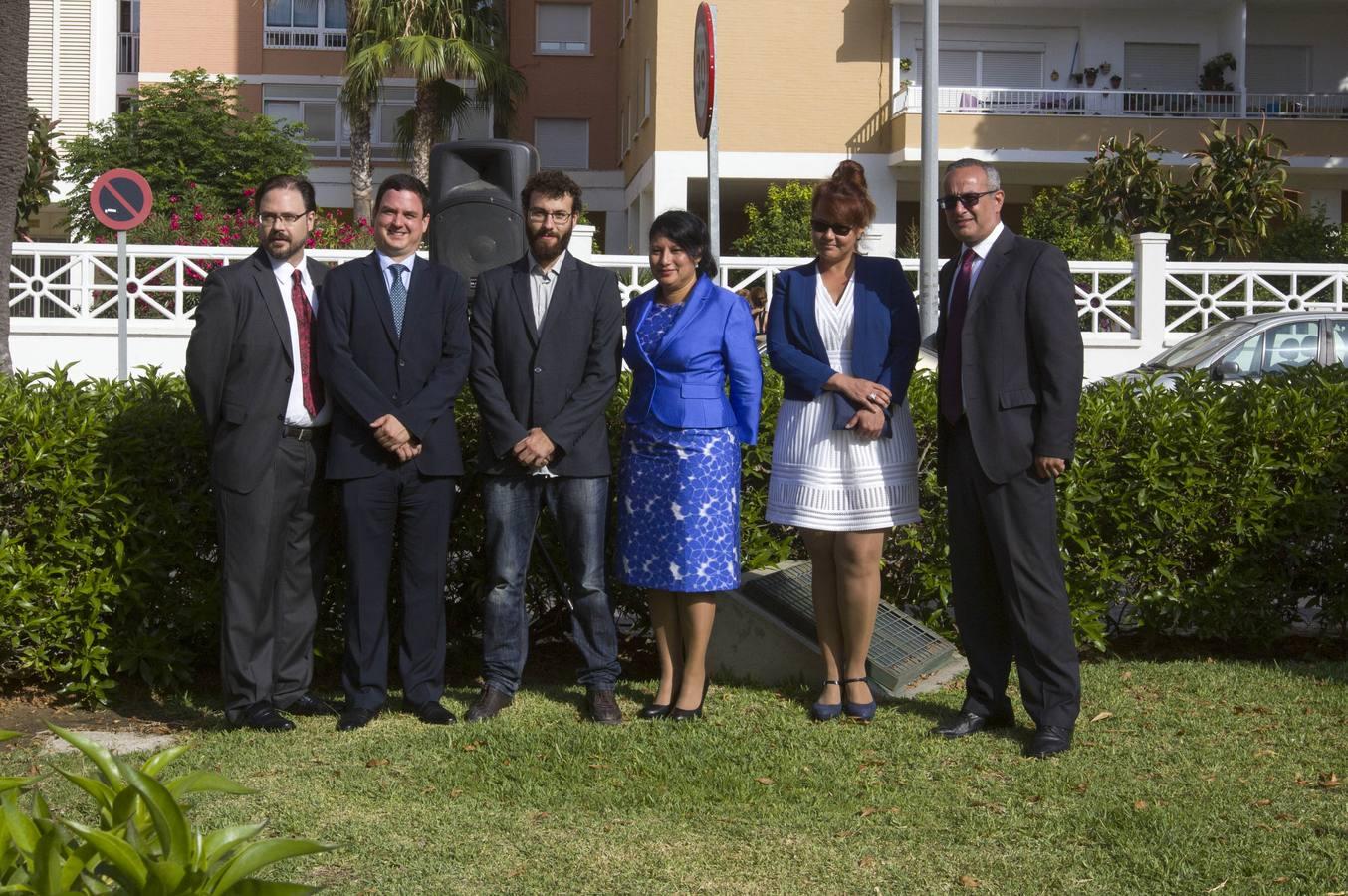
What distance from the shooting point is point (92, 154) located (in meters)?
32.2

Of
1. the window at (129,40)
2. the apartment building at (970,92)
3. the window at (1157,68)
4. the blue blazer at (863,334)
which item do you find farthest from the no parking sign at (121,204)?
the window at (129,40)

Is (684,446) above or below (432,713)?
above

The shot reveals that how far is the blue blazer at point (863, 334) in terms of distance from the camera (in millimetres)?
5699

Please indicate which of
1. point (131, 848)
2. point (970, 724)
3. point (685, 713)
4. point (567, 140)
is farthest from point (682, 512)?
point (567, 140)

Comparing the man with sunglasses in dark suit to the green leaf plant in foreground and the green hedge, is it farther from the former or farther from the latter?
the green leaf plant in foreground

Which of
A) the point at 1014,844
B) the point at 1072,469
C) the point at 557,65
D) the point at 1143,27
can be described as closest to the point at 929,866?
the point at 1014,844

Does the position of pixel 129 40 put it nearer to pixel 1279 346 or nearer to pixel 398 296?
pixel 1279 346

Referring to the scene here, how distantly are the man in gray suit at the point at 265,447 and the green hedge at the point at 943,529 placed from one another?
19.9 inches

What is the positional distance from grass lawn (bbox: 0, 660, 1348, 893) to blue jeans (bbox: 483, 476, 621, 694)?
9.6 inches

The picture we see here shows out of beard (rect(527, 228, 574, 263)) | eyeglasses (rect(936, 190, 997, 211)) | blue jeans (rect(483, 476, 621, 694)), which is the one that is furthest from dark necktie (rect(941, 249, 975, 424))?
beard (rect(527, 228, 574, 263))

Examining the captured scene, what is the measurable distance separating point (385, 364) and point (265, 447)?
1.82 ft

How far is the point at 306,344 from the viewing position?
579 cm

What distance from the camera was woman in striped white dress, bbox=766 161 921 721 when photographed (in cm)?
568

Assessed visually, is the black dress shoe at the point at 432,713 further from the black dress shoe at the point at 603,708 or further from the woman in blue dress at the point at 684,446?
the woman in blue dress at the point at 684,446
